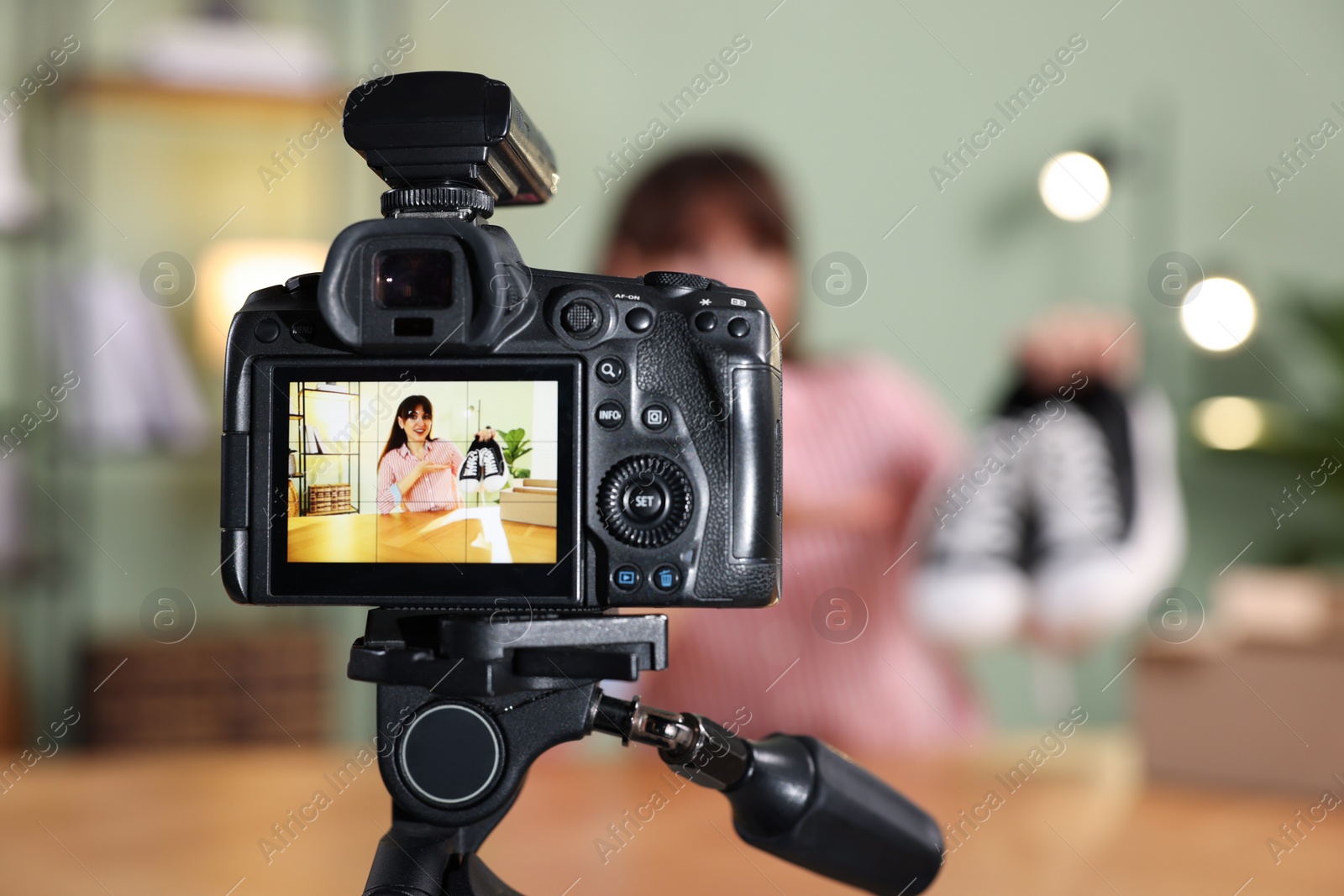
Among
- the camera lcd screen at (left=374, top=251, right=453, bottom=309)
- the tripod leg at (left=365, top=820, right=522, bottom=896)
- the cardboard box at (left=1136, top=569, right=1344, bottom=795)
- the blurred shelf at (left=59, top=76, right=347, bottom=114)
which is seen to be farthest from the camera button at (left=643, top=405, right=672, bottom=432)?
the blurred shelf at (left=59, top=76, right=347, bottom=114)

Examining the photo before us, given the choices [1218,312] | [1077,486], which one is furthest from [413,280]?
[1218,312]

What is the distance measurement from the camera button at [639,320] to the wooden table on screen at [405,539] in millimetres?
109

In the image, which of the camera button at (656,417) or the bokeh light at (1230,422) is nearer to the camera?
the camera button at (656,417)

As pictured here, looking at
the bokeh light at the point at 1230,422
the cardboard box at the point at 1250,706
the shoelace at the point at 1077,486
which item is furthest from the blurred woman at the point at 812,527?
the bokeh light at the point at 1230,422

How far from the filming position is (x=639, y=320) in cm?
52

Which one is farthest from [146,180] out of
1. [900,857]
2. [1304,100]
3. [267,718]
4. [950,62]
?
[1304,100]

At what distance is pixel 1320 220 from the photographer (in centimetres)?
220

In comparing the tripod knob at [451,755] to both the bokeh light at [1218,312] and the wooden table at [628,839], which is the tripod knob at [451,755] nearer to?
the wooden table at [628,839]

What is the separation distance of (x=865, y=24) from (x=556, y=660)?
2.00 m

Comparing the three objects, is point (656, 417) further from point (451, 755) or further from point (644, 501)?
point (451, 755)

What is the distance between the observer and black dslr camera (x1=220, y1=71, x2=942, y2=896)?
502 mm

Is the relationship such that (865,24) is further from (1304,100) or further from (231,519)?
(231,519)

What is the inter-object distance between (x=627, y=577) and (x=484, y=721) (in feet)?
0.33

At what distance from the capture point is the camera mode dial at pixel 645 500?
51 centimetres
